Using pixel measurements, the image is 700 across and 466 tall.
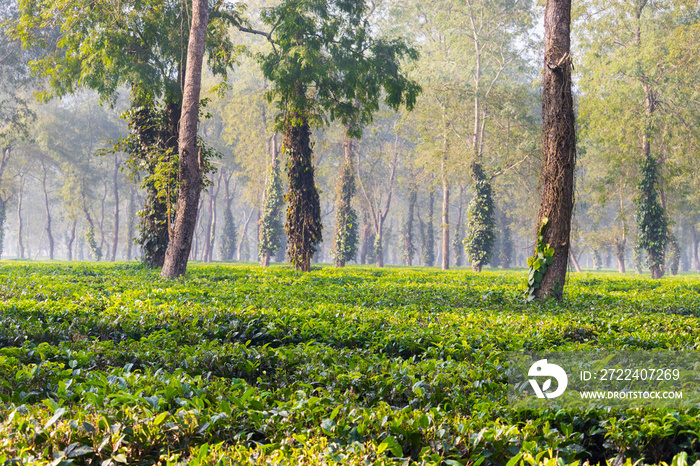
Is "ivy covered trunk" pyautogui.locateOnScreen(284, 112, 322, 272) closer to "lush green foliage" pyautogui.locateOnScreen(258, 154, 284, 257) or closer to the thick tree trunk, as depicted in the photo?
the thick tree trunk

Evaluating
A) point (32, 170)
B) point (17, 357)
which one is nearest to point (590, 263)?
point (32, 170)

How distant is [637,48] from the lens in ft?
72.6

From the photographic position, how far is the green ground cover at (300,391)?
2385 millimetres

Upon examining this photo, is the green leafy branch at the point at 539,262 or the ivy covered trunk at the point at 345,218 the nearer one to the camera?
the green leafy branch at the point at 539,262

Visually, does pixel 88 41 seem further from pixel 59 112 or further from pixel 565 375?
pixel 59 112

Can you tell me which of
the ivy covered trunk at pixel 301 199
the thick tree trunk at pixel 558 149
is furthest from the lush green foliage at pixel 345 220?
the thick tree trunk at pixel 558 149

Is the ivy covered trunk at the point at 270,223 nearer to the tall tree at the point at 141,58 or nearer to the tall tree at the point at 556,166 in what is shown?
the tall tree at the point at 141,58

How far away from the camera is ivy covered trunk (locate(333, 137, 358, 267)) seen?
28625 mm

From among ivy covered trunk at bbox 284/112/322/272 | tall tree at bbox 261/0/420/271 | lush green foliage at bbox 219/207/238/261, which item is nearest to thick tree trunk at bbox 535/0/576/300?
tall tree at bbox 261/0/420/271

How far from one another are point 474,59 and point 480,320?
98.1 feet

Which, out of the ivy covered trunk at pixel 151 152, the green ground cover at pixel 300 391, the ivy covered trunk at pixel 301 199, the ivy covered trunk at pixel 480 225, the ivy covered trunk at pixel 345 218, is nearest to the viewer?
the green ground cover at pixel 300 391

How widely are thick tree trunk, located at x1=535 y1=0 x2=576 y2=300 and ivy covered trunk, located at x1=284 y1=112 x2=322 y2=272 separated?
8.50 meters

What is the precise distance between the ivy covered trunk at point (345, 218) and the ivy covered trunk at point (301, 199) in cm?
1267

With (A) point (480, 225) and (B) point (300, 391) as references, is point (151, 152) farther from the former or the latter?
(A) point (480, 225)
